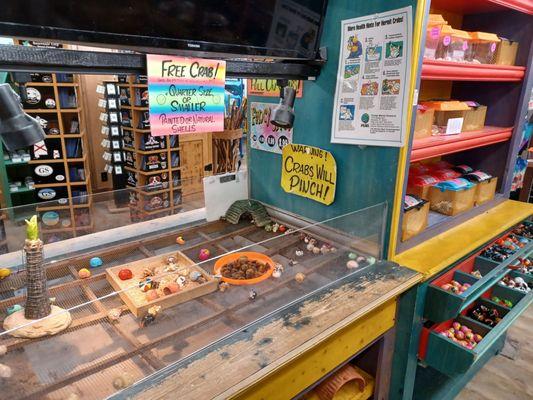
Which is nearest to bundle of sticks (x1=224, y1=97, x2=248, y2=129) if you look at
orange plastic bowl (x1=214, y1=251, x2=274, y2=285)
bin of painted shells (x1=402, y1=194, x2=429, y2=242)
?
bin of painted shells (x1=402, y1=194, x2=429, y2=242)

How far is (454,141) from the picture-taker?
199 centimetres

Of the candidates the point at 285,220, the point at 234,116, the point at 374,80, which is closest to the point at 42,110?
the point at 234,116

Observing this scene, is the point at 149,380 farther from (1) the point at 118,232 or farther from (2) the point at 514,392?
(2) the point at 514,392

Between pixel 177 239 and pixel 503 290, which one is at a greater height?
pixel 177 239

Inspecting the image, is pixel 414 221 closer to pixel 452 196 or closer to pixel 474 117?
pixel 452 196

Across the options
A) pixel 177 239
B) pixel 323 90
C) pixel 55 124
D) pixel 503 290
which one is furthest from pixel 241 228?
pixel 55 124

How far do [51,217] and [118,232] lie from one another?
310 mm

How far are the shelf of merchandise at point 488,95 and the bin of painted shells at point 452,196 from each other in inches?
1.7

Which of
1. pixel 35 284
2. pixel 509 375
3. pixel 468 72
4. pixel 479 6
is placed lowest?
pixel 509 375

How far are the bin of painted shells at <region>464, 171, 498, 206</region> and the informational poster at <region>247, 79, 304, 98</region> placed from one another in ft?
4.00

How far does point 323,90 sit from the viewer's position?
1.90 metres

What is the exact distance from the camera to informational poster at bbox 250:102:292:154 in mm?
2141

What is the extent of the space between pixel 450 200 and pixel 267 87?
4.00 ft

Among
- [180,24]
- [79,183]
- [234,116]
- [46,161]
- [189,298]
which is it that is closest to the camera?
[180,24]
